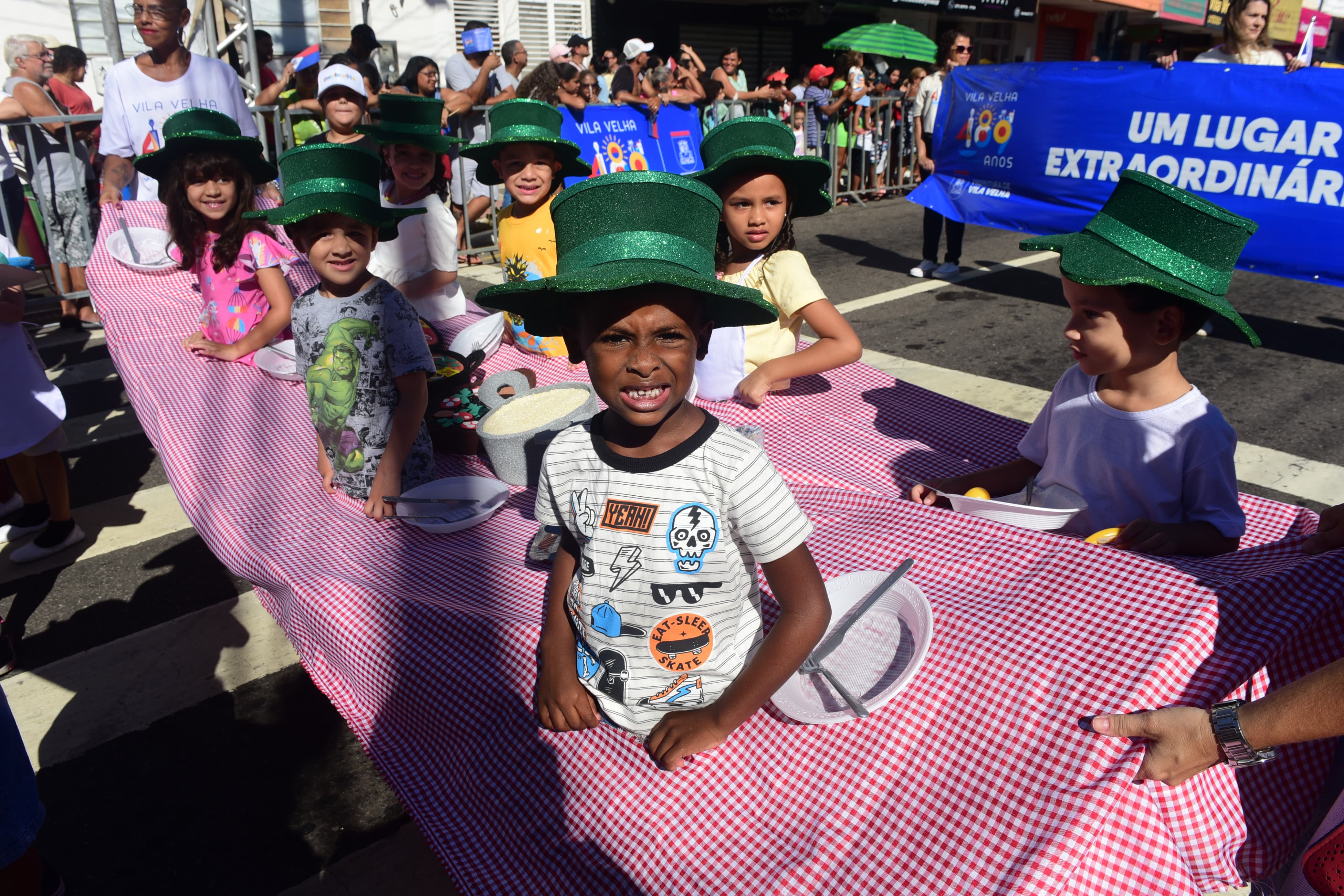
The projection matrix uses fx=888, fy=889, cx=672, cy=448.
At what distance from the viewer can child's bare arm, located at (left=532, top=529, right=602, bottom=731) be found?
6.80 feet

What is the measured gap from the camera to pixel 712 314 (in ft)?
6.33

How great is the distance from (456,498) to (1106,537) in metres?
2.07

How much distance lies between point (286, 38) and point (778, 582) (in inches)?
626

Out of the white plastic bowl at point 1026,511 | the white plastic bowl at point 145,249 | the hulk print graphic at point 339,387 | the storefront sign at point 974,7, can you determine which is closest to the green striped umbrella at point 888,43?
the storefront sign at point 974,7

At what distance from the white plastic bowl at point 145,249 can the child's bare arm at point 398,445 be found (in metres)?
3.33

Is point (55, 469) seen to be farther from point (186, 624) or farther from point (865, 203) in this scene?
point (865, 203)

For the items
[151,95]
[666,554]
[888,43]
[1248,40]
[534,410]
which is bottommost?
[534,410]

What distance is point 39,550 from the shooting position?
4312 millimetres

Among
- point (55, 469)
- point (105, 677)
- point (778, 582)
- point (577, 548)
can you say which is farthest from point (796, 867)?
point (55, 469)

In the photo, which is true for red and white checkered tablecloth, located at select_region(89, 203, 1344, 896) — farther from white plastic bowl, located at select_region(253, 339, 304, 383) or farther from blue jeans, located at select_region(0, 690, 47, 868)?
white plastic bowl, located at select_region(253, 339, 304, 383)

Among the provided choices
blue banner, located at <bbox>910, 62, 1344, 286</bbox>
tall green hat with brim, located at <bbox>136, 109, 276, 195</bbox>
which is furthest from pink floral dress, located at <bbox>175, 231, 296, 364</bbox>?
blue banner, located at <bbox>910, 62, 1344, 286</bbox>

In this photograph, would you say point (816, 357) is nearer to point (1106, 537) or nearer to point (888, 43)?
point (1106, 537)

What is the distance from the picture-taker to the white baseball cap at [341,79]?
6.20 m

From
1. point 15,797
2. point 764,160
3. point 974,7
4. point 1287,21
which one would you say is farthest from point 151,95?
point 1287,21
